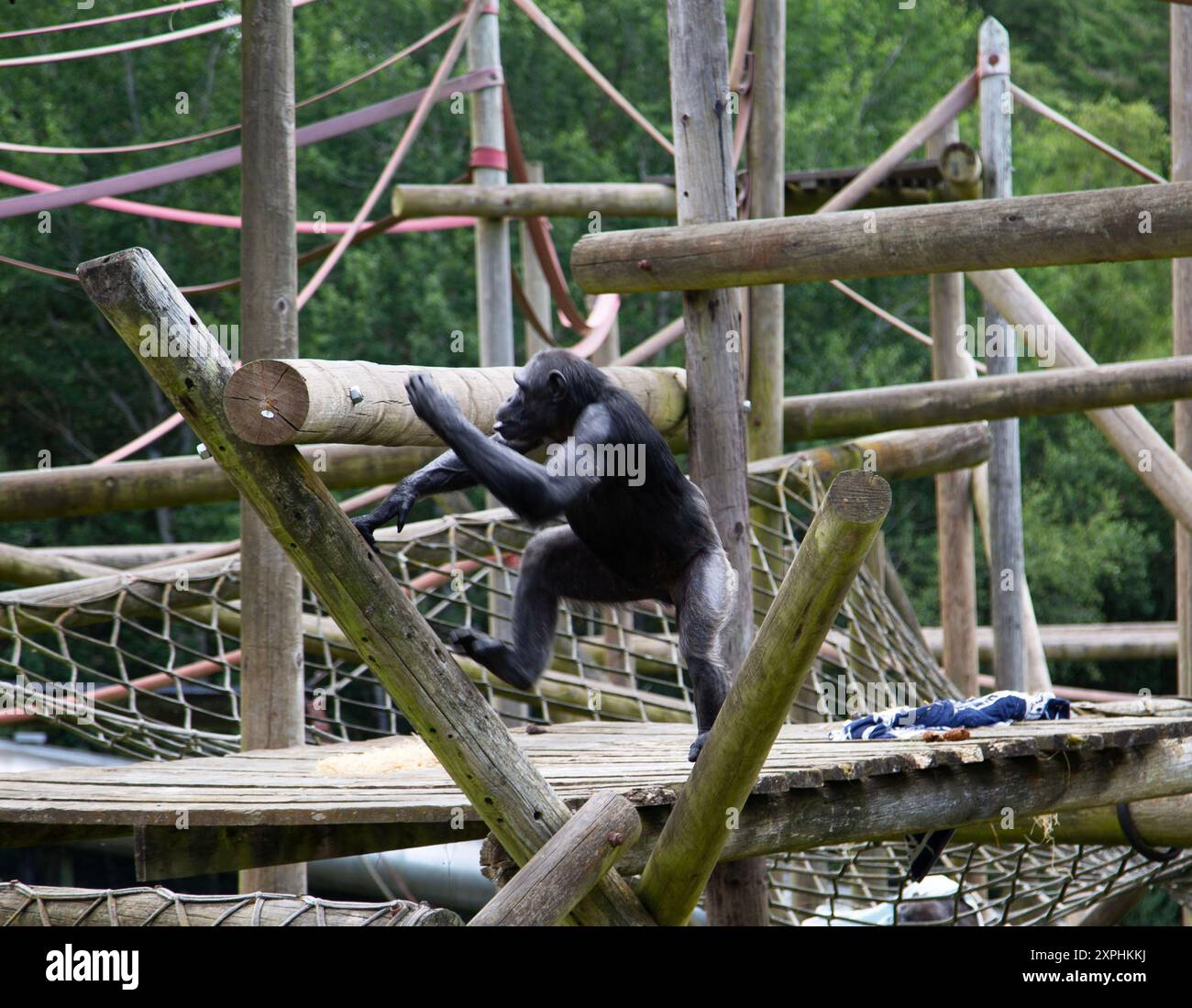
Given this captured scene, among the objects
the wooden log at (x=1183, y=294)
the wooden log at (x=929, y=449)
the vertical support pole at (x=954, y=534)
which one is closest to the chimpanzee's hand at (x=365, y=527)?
the wooden log at (x=929, y=449)

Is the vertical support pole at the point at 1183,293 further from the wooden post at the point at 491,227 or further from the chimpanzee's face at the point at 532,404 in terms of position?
the chimpanzee's face at the point at 532,404

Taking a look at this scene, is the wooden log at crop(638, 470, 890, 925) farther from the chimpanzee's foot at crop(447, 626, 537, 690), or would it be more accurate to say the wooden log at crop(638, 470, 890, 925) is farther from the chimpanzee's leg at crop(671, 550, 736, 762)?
the chimpanzee's foot at crop(447, 626, 537, 690)

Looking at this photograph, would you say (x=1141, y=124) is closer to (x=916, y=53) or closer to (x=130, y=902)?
(x=916, y=53)

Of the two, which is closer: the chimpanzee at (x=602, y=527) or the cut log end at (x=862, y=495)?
the cut log end at (x=862, y=495)

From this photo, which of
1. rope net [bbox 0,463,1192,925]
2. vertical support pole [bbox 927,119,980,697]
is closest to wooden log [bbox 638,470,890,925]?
rope net [bbox 0,463,1192,925]

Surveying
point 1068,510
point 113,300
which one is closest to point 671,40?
point 113,300

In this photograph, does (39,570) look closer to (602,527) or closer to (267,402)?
(602,527)

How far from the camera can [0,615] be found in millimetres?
4809

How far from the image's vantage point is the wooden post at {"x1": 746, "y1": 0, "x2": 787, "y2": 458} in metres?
5.33

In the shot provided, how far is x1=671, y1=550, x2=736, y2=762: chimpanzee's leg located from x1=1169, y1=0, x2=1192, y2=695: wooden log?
9.51 ft

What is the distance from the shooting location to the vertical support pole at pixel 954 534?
6473mm

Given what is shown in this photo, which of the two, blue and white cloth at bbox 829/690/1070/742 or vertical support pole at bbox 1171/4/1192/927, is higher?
vertical support pole at bbox 1171/4/1192/927

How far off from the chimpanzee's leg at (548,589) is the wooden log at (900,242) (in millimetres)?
728
